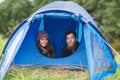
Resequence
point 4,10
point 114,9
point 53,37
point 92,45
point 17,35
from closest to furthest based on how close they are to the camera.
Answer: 1. point 92,45
2. point 17,35
3. point 53,37
4. point 114,9
5. point 4,10

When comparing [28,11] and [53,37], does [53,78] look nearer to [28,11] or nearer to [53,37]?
[53,37]

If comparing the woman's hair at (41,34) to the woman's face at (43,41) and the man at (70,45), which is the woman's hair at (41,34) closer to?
the woman's face at (43,41)

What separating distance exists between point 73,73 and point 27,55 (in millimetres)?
859

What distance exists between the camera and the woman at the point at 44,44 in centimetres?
606

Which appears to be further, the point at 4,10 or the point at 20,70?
the point at 4,10

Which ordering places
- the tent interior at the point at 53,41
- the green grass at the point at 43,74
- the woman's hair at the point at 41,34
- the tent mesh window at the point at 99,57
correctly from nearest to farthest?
the tent mesh window at the point at 99,57
the green grass at the point at 43,74
the tent interior at the point at 53,41
the woman's hair at the point at 41,34

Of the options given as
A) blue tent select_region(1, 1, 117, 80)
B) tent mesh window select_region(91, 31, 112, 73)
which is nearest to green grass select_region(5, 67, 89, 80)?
blue tent select_region(1, 1, 117, 80)

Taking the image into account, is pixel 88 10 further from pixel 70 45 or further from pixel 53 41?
pixel 70 45

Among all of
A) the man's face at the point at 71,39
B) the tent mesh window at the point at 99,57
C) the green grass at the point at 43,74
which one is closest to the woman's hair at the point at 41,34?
the man's face at the point at 71,39

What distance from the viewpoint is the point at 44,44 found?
240 inches

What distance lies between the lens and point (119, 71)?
18.0ft

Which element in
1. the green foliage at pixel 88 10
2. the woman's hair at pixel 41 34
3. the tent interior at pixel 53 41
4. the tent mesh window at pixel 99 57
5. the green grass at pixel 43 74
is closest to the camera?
the tent mesh window at pixel 99 57

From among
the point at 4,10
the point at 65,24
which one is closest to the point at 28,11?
the point at 4,10

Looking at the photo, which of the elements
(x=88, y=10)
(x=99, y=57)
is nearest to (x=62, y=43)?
(x=99, y=57)
